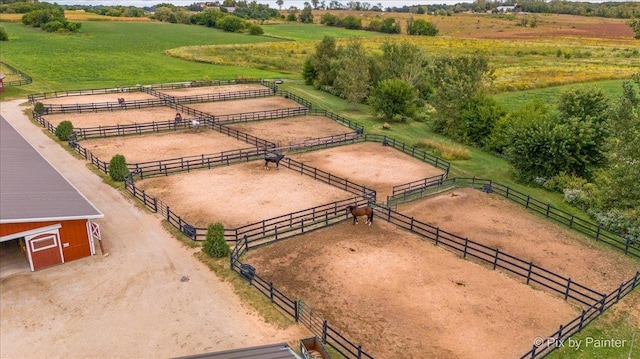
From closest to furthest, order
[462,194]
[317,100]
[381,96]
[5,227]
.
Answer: [5,227] → [462,194] → [381,96] → [317,100]

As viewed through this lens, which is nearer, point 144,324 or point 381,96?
point 144,324

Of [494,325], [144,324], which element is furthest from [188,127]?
[494,325]

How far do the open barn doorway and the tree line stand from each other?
27.5m

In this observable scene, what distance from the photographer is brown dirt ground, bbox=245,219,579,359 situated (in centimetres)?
1506

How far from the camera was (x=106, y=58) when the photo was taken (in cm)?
7844

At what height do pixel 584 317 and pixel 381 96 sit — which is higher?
pixel 381 96

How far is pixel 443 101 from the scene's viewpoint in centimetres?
4341

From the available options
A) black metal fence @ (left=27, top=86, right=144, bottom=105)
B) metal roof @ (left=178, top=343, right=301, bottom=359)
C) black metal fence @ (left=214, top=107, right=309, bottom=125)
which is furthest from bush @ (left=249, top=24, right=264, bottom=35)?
metal roof @ (left=178, top=343, right=301, bottom=359)

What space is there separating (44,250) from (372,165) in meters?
21.3

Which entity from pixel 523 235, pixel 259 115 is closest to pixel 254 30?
pixel 259 115

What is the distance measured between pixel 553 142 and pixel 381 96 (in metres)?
20.6

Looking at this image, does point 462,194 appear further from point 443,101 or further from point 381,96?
point 381,96

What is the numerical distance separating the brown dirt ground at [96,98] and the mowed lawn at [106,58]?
6489 mm

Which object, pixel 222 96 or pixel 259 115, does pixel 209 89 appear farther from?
pixel 259 115
